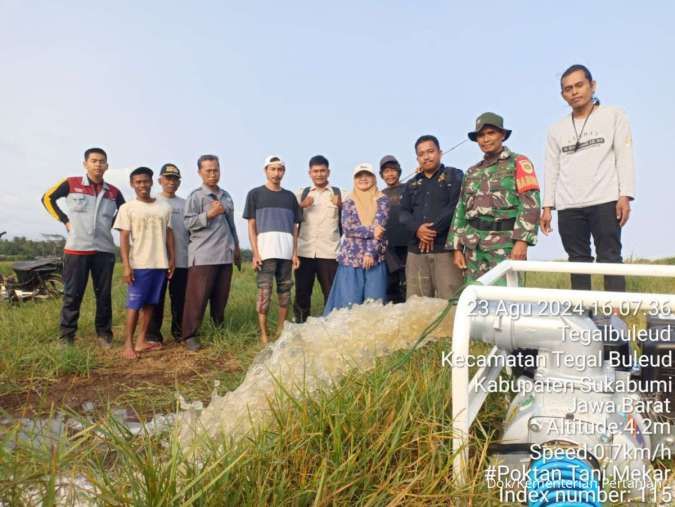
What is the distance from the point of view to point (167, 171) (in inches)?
207

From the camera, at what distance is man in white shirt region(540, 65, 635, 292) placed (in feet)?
11.7

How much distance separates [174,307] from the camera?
5.59 m

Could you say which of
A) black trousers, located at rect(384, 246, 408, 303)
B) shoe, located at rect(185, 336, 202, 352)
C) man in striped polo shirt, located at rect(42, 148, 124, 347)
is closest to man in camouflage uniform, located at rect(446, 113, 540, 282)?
black trousers, located at rect(384, 246, 408, 303)

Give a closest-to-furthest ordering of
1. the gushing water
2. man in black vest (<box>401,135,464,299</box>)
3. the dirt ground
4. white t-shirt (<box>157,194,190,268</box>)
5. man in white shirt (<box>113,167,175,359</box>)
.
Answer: the gushing water, the dirt ground, man in black vest (<box>401,135,464,299</box>), man in white shirt (<box>113,167,175,359</box>), white t-shirt (<box>157,194,190,268</box>)

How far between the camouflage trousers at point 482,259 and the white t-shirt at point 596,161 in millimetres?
A: 727

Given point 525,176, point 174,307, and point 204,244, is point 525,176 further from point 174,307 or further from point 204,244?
point 174,307

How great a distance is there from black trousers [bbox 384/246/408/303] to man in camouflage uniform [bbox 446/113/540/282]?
1.05 meters

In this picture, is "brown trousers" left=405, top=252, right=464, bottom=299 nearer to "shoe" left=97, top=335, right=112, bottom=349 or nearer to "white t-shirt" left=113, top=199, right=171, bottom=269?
"white t-shirt" left=113, top=199, right=171, bottom=269

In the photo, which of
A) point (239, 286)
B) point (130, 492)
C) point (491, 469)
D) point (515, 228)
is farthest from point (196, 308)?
point (239, 286)

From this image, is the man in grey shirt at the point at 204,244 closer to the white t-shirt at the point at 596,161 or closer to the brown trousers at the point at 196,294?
the brown trousers at the point at 196,294

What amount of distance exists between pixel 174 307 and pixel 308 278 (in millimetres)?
1651

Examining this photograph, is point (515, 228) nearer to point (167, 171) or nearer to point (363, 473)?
point (363, 473)

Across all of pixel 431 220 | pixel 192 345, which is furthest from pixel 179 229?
pixel 431 220

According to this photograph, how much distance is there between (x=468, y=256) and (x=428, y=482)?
2.34m
